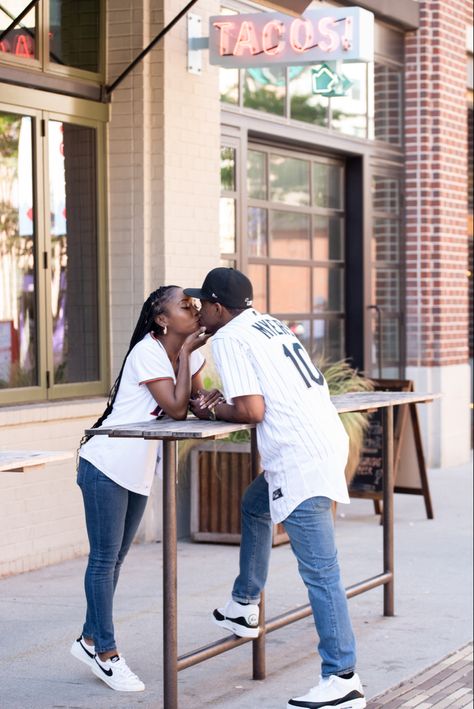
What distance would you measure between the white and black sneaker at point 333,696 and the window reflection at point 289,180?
21.8ft

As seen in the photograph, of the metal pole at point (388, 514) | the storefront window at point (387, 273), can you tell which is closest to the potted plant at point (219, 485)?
the metal pole at point (388, 514)

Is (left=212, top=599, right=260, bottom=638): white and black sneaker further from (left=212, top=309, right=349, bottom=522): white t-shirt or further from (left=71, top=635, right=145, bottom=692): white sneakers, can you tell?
(left=212, top=309, right=349, bottom=522): white t-shirt

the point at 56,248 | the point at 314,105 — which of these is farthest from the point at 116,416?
the point at 314,105

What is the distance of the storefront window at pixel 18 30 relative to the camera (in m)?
8.19

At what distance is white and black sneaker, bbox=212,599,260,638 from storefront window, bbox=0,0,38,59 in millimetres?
4061

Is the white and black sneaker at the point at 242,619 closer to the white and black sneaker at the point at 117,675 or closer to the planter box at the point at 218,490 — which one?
the white and black sneaker at the point at 117,675

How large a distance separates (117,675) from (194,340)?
1476 mm

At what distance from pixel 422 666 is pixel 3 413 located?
3087mm

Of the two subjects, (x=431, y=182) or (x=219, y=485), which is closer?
(x=219, y=485)

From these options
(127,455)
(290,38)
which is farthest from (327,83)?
(127,455)

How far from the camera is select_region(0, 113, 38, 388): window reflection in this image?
328 inches

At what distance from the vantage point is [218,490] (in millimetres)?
9086

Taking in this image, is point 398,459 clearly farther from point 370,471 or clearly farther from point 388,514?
Answer: point 388,514

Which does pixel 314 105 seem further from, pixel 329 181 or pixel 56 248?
pixel 56 248
